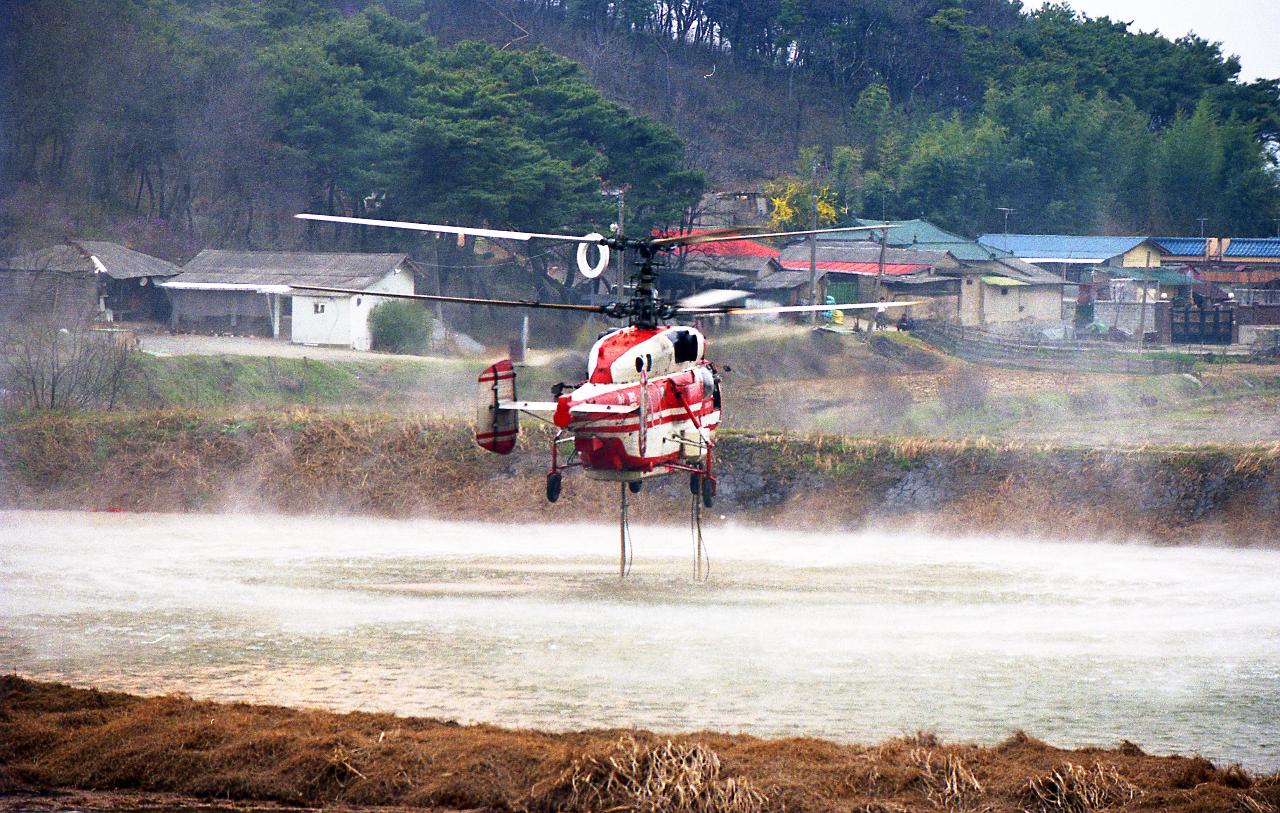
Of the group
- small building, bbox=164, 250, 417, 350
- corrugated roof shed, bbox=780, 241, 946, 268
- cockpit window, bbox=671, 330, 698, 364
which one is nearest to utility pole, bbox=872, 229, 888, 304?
corrugated roof shed, bbox=780, 241, 946, 268

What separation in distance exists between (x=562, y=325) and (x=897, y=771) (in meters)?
34.3

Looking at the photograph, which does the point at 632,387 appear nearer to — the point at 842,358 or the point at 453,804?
the point at 453,804

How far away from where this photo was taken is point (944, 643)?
21.5 m

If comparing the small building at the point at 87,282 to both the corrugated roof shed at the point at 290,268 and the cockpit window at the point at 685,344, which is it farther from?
the cockpit window at the point at 685,344

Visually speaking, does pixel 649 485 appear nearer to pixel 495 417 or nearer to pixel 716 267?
pixel 495 417

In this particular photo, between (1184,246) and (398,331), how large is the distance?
40574 millimetres

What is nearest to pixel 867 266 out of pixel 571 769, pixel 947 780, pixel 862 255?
pixel 862 255

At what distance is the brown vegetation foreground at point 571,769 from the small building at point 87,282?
1404 inches

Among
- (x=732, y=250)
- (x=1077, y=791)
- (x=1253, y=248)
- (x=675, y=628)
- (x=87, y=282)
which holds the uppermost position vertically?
(x=1253, y=248)

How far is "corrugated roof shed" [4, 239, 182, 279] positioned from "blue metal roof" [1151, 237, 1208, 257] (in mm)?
44153

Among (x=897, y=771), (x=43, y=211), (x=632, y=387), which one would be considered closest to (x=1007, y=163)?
(x=43, y=211)

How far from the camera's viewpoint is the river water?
1789 cm

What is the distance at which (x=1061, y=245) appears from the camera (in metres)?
71.1

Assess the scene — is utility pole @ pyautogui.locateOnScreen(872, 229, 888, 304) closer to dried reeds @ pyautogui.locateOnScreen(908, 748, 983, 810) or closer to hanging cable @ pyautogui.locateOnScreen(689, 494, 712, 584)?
hanging cable @ pyautogui.locateOnScreen(689, 494, 712, 584)
